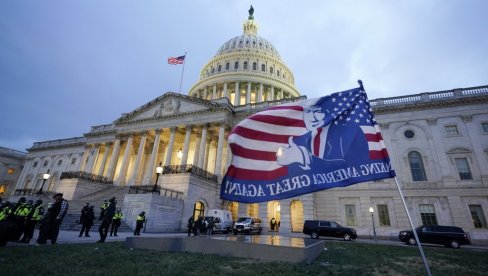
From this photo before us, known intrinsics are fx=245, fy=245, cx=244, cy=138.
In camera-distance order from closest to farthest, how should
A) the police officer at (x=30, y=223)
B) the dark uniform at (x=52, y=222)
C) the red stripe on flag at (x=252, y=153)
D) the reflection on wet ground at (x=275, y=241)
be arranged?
the red stripe on flag at (x=252, y=153)
the reflection on wet ground at (x=275, y=241)
the police officer at (x=30, y=223)
the dark uniform at (x=52, y=222)

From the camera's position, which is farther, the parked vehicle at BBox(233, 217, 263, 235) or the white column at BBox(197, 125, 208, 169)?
the white column at BBox(197, 125, 208, 169)

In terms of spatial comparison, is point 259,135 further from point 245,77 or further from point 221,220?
point 245,77

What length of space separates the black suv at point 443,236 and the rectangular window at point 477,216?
733cm

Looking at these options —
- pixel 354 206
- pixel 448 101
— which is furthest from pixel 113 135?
pixel 448 101

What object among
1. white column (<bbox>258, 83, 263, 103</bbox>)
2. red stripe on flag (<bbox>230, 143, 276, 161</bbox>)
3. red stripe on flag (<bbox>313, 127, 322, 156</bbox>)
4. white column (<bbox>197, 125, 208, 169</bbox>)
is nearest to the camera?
red stripe on flag (<bbox>230, 143, 276, 161</bbox>)

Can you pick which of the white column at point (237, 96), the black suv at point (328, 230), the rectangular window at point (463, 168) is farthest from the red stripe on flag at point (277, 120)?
the white column at point (237, 96)

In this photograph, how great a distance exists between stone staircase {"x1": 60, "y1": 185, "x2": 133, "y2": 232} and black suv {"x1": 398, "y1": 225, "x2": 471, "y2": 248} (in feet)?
80.8

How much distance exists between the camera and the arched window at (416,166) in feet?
92.2

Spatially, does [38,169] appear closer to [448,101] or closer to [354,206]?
[354,206]

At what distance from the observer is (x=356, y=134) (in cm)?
604

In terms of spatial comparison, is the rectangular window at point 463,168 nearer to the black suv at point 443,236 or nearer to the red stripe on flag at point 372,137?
the black suv at point 443,236

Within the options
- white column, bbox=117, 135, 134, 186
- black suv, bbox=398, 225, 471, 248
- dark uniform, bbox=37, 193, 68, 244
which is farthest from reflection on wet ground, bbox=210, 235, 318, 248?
white column, bbox=117, 135, 134, 186

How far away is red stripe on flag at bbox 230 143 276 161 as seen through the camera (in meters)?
5.36

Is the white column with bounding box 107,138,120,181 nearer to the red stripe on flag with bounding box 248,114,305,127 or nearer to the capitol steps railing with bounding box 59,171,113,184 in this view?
the capitol steps railing with bounding box 59,171,113,184
